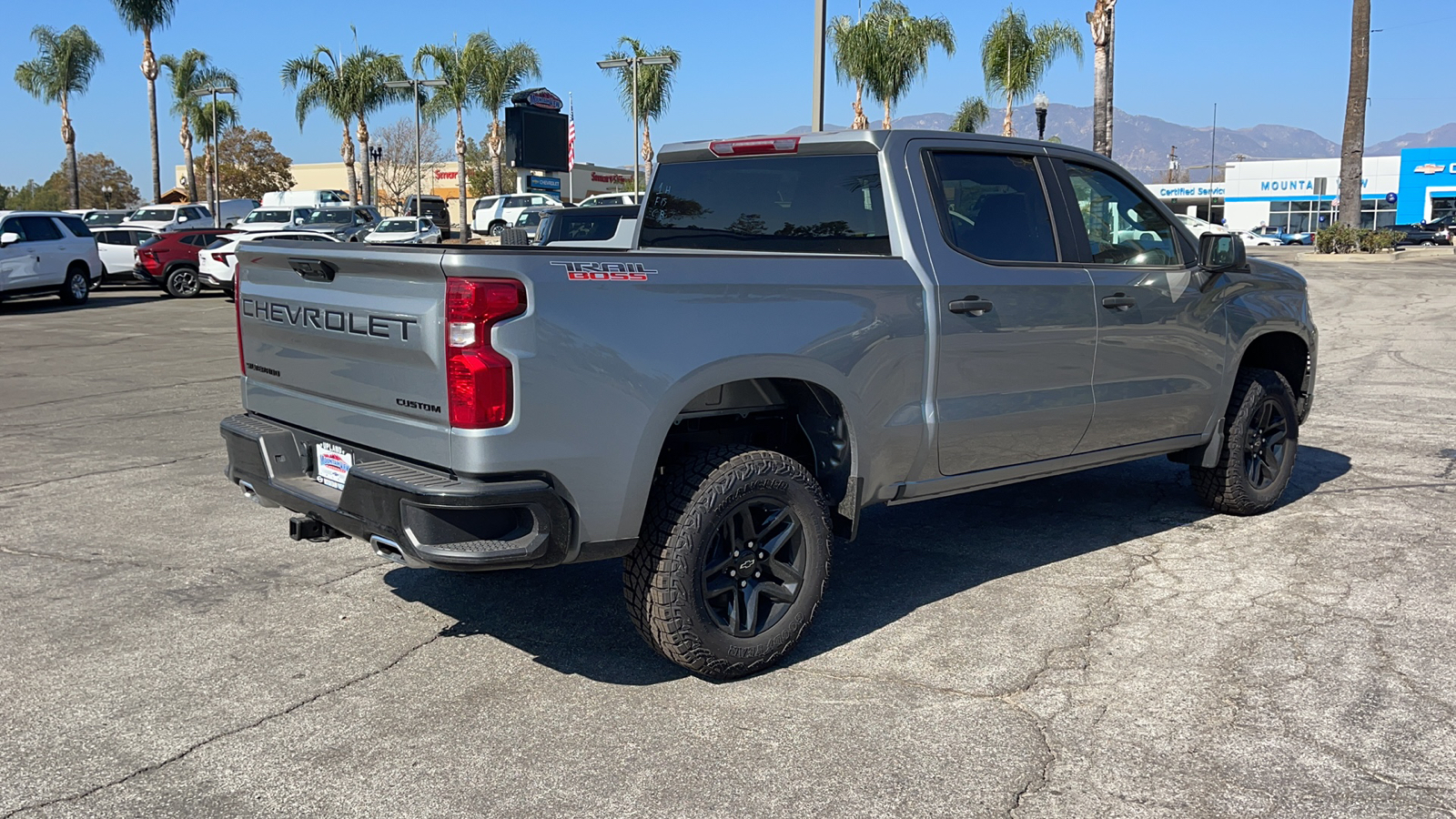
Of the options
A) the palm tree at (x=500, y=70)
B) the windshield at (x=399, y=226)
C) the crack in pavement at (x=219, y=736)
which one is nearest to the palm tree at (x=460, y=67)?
the palm tree at (x=500, y=70)

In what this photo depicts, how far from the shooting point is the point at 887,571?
18.4ft

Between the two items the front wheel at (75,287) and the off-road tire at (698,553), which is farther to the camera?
the front wheel at (75,287)

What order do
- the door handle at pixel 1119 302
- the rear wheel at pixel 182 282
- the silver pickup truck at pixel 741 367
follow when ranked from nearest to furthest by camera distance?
the silver pickup truck at pixel 741 367 < the door handle at pixel 1119 302 < the rear wheel at pixel 182 282

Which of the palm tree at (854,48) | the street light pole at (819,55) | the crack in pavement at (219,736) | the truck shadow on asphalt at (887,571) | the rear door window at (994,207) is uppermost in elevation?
the palm tree at (854,48)

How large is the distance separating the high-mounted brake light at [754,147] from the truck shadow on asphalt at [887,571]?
1946 mm

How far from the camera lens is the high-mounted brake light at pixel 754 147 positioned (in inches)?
205

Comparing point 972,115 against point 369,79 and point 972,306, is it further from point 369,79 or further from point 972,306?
point 972,306

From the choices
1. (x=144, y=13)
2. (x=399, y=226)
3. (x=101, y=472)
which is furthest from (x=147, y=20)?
(x=101, y=472)

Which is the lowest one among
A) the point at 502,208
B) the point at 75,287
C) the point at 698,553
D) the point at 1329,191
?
the point at 698,553

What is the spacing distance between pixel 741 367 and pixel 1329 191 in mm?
77355

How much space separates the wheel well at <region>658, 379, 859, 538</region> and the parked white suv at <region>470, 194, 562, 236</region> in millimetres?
37824

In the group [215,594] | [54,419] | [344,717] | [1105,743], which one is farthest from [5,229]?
[1105,743]

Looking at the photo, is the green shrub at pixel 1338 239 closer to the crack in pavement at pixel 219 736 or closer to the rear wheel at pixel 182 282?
the rear wheel at pixel 182 282

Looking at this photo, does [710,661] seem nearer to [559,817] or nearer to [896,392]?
[559,817]
